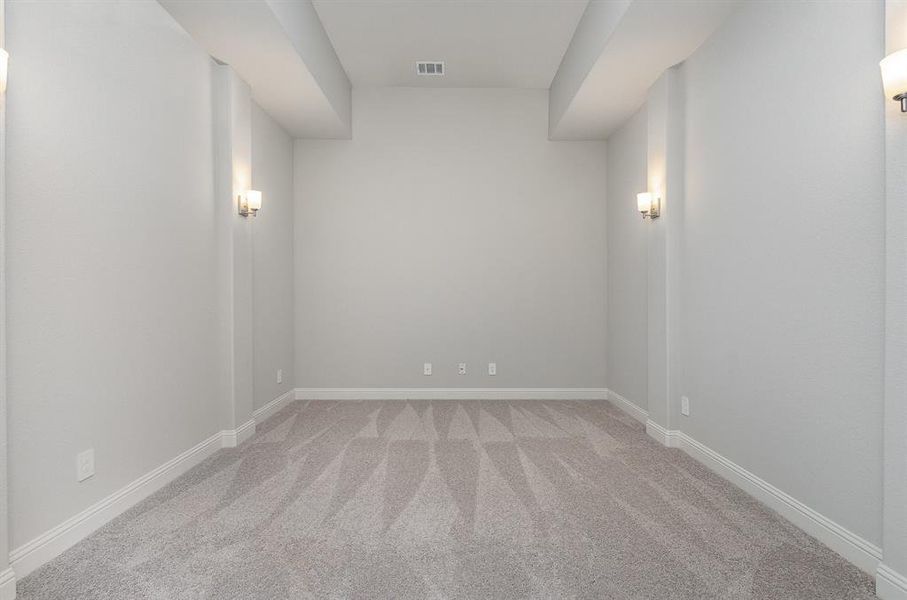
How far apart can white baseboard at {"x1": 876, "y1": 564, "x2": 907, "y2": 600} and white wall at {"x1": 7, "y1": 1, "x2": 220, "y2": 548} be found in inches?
135

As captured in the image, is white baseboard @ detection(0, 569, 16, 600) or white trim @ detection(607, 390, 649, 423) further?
white trim @ detection(607, 390, 649, 423)

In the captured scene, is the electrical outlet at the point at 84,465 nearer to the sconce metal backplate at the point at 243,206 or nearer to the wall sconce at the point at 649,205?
the sconce metal backplate at the point at 243,206

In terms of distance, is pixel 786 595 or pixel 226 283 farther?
pixel 226 283

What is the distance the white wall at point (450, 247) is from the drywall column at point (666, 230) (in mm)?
1624

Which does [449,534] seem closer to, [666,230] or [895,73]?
[895,73]

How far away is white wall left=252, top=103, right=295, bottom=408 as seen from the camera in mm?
4574

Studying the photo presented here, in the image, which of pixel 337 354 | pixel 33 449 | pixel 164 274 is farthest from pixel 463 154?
pixel 33 449

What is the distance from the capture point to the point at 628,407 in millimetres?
4910

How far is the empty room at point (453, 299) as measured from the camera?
205cm

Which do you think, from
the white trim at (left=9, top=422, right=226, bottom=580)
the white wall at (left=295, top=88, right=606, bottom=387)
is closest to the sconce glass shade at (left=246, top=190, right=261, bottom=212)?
the white wall at (left=295, top=88, right=606, bottom=387)

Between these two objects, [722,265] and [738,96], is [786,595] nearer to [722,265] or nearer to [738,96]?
[722,265]

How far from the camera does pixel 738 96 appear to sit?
305 centimetres

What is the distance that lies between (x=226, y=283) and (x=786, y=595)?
3.84 meters

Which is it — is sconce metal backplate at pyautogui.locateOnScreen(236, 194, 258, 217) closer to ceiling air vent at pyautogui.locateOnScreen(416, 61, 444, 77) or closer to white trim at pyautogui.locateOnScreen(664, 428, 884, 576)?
ceiling air vent at pyautogui.locateOnScreen(416, 61, 444, 77)
